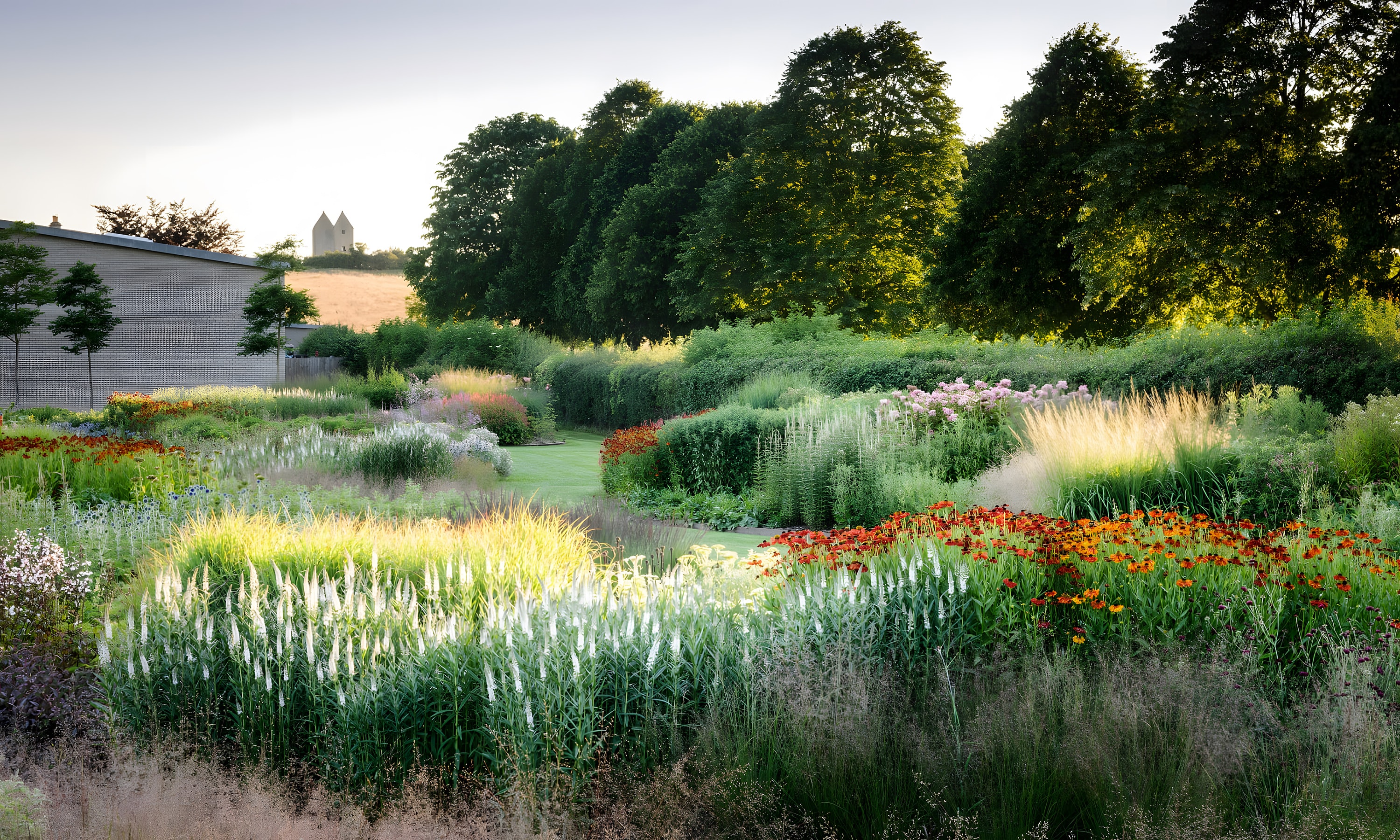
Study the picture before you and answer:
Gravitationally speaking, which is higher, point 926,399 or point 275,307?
point 275,307

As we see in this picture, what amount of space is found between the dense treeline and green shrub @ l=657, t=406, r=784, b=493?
335 inches

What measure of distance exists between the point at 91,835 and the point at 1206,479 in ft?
23.3

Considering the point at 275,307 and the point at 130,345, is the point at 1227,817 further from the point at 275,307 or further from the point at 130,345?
the point at 130,345

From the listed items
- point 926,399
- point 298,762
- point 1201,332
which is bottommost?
point 298,762

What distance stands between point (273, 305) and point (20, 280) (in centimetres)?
643

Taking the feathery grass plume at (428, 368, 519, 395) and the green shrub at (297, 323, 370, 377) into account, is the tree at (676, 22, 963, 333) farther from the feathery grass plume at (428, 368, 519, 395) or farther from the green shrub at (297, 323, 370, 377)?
the green shrub at (297, 323, 370, 377)

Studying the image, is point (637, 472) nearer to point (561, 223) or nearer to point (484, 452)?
point (484, 452)

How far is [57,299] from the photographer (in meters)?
23.6

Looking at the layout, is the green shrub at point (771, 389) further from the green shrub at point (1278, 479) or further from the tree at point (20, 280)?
the tree at point (20, 280)

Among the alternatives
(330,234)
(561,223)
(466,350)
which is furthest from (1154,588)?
(330,234)

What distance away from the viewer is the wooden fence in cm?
3028

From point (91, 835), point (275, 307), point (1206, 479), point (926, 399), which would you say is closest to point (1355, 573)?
point (1206, 479)

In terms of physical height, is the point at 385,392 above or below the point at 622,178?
below

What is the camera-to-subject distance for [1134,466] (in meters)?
6.88
